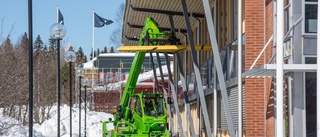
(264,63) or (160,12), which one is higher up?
(160,12)

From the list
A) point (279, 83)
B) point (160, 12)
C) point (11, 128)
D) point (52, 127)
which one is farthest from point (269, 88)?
point (52, 127)

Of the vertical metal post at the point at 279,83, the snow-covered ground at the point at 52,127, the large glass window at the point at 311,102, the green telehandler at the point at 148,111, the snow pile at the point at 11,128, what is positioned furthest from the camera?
the snow-covered ground at the point at 52,127

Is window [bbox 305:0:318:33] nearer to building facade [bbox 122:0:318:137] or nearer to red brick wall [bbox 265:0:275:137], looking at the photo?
building facade [bbox 122:0:318:137]

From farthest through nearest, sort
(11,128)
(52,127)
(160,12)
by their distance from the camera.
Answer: (52,127) → (11,128) → (160,12)

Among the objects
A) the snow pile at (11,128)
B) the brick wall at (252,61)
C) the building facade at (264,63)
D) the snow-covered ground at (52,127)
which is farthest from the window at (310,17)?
the snow pile at (11,128)

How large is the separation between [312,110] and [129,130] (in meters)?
15.4

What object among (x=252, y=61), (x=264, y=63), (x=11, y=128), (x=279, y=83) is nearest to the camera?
(x=279, y=83)

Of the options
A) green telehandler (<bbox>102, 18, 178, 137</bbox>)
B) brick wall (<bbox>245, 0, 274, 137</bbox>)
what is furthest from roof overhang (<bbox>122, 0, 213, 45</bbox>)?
brick wall (<bbox>245, 0, 274, 137</bbox>)

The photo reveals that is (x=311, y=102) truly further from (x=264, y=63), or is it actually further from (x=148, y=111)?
(x=148, y=111)

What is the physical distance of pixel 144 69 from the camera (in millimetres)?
83250

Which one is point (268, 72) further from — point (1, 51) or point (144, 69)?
point (144, 69)

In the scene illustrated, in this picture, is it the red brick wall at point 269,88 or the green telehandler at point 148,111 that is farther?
the green telehandler at point 148,111

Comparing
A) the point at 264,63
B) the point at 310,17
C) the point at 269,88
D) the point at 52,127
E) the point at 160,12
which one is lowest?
the point at 52,127

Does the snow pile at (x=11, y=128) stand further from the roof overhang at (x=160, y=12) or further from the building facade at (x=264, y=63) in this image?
the building facade at (x=264, y=63)
